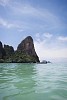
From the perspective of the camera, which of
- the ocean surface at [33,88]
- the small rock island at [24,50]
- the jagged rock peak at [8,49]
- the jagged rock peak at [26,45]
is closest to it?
the ocean surface at [33,88]

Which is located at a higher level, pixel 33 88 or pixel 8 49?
pixel 8 49

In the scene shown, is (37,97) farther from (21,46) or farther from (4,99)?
(21,46)

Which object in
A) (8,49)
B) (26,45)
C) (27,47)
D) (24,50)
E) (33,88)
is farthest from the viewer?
(8,49)

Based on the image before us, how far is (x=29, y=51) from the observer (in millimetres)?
176625

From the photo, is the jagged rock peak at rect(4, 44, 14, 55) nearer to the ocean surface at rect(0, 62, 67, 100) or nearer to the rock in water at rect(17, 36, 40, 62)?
the rock in water at rect(17, 36, 40, 62)

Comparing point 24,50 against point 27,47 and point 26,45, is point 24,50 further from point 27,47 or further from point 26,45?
point 26,45

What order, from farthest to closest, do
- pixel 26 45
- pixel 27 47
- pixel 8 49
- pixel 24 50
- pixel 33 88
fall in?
pixel 8 49 < pixel 26 45 < pixel 27 47 < pixel 24 50 < pixel 33 88

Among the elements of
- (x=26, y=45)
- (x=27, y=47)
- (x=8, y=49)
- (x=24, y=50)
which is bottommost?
(x=24, y=50)

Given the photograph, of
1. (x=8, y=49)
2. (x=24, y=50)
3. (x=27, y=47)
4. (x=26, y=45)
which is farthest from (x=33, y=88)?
(x=8, y=49)

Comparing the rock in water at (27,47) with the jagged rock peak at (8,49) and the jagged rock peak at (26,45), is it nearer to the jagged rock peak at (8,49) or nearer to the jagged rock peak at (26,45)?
the jagged rock peak at (26,45)

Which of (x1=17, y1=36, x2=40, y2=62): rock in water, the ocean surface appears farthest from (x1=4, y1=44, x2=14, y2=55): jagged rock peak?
the ocean surface

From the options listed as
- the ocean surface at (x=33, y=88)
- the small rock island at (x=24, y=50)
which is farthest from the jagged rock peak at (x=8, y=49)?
the ocean surface at (x=33, y=88)

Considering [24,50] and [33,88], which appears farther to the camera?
[24,50]

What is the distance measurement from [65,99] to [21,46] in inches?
7051
